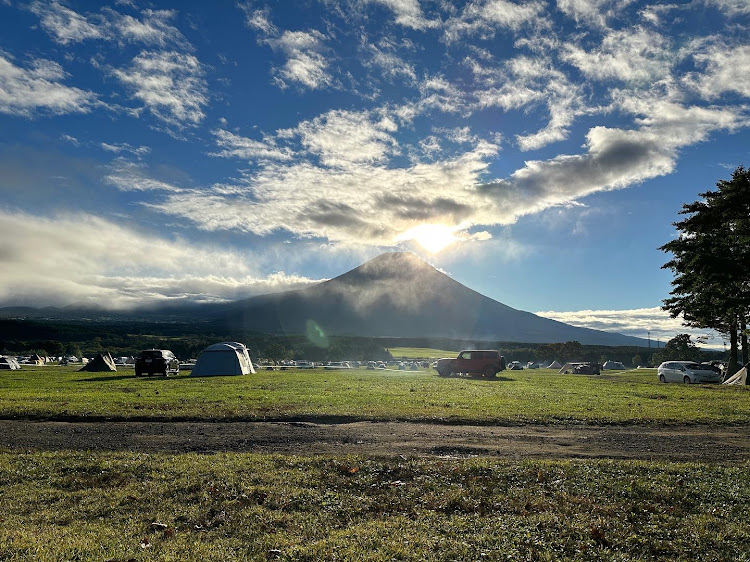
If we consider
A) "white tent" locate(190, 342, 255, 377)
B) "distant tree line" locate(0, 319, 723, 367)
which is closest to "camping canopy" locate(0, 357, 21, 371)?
"white tent" locate(190, 342, 255, 377)

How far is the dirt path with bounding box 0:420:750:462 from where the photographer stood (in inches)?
484

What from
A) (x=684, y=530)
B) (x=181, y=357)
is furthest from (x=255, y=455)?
(x=181, y=357)

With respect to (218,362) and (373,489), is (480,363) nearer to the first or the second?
(218,362)

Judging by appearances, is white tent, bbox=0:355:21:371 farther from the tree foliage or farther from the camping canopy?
the tree foliage

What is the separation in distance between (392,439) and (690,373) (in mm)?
38510

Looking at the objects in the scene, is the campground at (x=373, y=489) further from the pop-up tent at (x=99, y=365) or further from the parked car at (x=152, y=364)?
the pop-up tent at (x=99, y=365)

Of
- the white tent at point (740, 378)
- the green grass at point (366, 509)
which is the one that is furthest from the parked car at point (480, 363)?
the green grass at point (366, 509)

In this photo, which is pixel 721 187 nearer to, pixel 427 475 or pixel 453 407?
pixel 453 407

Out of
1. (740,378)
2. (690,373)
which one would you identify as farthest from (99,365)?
(740,378)

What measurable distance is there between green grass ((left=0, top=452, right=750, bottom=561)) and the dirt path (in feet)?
4.75

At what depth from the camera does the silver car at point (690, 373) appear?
138 ft

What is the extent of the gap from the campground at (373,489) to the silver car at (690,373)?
2912 cm

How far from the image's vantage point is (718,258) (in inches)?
1534

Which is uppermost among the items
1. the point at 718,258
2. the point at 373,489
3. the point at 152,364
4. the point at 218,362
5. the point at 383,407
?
the point at 718,258
